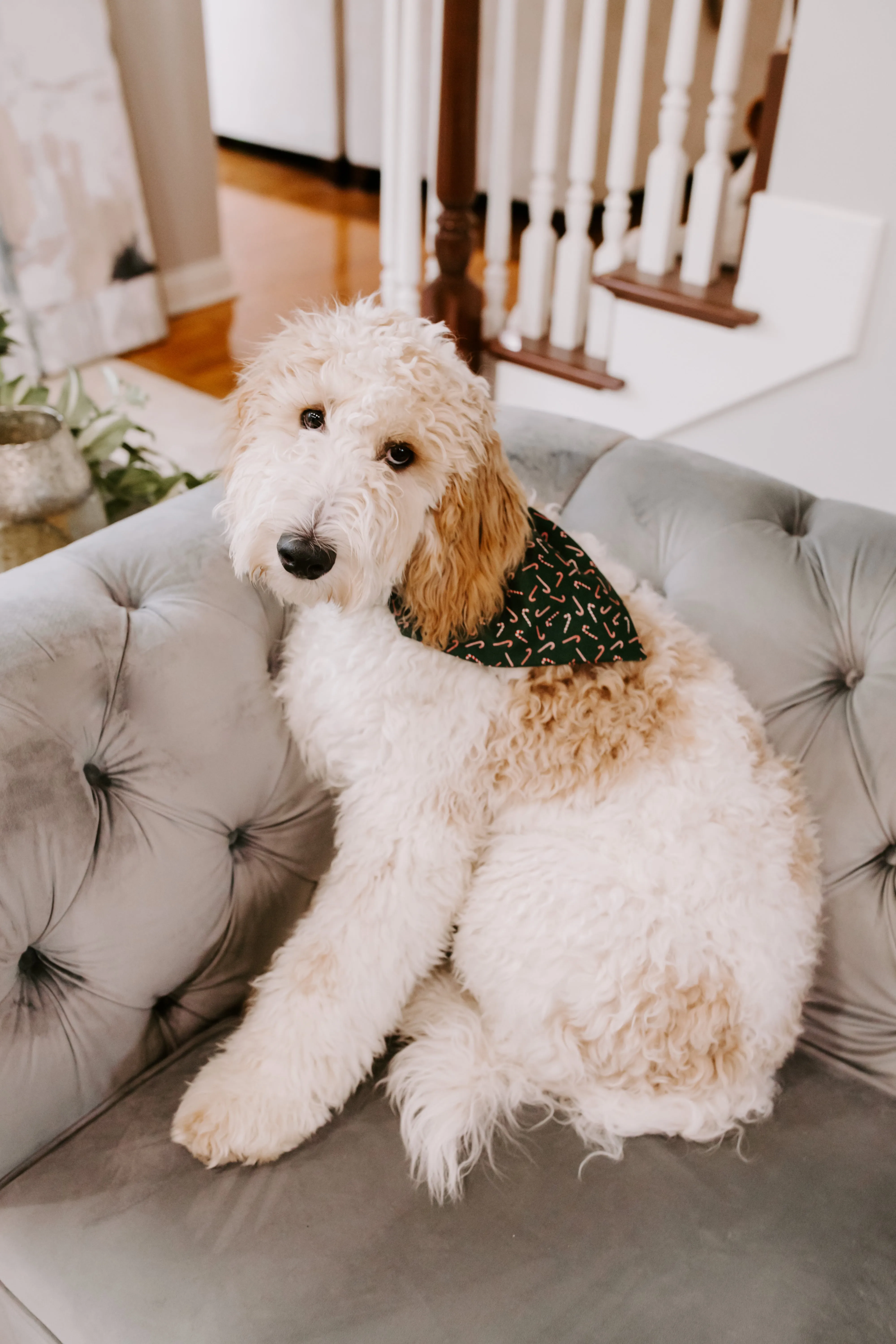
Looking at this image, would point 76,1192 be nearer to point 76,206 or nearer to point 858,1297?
point 858,1297

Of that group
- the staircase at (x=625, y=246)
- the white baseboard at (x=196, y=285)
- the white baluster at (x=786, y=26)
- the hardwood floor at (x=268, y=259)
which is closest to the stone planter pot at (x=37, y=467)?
the staircase at (x=625, y=246)

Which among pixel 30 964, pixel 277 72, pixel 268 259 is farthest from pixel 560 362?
pixel 277 72

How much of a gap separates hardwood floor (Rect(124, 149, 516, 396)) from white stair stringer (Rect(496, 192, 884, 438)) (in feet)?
4.49

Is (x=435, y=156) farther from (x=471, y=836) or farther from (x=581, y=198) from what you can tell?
(x=471, y=836)

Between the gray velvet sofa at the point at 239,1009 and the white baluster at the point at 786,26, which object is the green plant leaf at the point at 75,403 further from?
the white baluster at the point at 786,26

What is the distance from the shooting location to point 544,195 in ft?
8.24

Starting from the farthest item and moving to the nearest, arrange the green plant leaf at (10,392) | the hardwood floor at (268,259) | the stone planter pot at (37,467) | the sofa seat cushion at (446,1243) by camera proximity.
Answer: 1. the hardwood floor at (268,259)
2. the green plant leaf at (10,392)
3. the stone planter pot at (37,467)
4. the sofa seat cushion at (446,1243)

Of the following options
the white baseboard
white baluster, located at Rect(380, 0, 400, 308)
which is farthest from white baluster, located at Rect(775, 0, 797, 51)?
the white baseboard

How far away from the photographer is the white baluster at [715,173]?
6.90 ft

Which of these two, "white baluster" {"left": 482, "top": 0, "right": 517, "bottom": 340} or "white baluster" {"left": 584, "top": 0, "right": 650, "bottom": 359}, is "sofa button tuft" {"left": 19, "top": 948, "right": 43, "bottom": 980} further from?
"white baluster" {"left": 482, "top": 0, "right": 517, "bottom": 340}

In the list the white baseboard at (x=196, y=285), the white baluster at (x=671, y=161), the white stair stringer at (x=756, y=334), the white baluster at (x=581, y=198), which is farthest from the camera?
the white baseboard at (x=196, y=285)

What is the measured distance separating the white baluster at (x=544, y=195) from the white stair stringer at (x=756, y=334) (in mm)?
183

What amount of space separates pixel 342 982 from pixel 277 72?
19.1 ft

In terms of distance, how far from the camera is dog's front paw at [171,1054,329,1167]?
111cm
